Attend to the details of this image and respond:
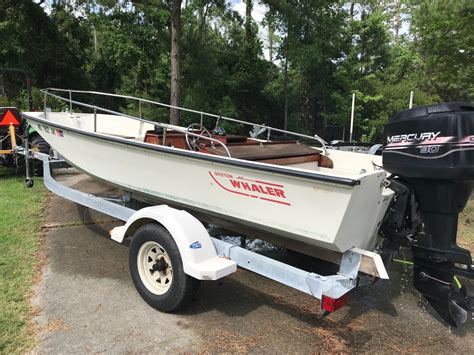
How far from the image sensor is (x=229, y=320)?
3217 millimetres

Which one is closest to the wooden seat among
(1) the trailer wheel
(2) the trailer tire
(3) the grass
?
(1) the trailer wheel

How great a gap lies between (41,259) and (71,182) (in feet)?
12.9

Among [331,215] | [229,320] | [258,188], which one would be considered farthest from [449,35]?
[229,320]

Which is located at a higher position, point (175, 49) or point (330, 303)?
point (175, 49)

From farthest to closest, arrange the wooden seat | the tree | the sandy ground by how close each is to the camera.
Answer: the tree, the wooden seat, the sandy ground

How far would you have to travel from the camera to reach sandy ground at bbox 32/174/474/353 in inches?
113

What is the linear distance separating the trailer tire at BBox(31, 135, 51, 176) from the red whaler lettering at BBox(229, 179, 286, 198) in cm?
538

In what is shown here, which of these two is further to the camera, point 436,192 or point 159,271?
point 159,271

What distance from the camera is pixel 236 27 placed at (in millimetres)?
19609

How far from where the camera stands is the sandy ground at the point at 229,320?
9.46 ft

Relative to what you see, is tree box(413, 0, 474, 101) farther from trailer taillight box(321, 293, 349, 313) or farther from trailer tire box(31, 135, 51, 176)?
trailer taillight box(321, 293, 349, 313)

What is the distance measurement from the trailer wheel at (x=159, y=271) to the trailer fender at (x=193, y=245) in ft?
0.29

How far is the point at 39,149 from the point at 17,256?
12.0 ft

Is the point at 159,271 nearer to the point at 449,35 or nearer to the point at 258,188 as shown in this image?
the point at 258,188
